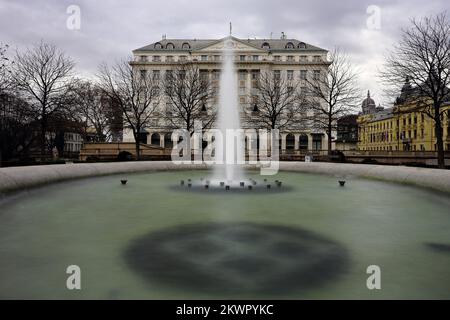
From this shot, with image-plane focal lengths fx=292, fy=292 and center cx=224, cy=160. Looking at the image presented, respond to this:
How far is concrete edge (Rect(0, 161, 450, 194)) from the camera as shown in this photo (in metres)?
13.3

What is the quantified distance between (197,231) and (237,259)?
2.12 metres

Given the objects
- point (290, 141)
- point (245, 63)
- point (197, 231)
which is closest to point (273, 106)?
point (197, 231)

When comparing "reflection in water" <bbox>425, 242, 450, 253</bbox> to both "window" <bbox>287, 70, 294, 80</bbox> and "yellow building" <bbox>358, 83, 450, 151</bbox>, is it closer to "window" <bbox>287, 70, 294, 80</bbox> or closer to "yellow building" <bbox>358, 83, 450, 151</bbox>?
"yellow building" <bbox>358, 83, 450, 151</bbox>

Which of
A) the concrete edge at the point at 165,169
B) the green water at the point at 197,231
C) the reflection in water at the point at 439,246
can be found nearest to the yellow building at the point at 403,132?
the concrete edge at the point at 165,169

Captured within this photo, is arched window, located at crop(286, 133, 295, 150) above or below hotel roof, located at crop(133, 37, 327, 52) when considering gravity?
below

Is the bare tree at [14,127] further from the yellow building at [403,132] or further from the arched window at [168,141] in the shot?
the arched window at [168,141]

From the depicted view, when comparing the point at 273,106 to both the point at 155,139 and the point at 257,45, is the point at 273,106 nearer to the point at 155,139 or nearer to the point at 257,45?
the point at 155,139

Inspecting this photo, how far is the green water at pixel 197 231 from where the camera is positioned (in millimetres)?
4449

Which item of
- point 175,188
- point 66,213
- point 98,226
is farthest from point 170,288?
point 175,188

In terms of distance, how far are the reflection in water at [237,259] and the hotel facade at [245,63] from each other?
68.8 meters

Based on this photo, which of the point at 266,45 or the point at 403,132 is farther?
the point at 266,45

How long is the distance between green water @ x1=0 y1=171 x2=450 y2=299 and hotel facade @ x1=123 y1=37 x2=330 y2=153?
63521 mm

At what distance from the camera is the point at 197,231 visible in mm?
7516

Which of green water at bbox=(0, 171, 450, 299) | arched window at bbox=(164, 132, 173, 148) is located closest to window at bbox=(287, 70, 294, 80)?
arched window at bbox=(164, 132, 173, 148)
